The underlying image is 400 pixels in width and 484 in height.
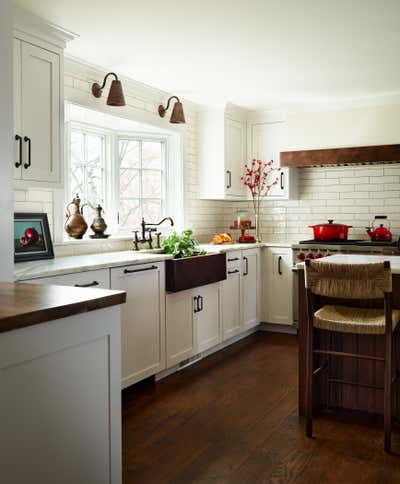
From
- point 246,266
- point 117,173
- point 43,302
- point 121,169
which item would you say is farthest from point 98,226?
point 43,302

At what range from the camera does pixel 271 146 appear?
5.75 meters

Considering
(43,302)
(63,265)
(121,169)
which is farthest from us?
(121,169)

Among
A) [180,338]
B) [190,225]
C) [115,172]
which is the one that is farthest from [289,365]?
[115,172]

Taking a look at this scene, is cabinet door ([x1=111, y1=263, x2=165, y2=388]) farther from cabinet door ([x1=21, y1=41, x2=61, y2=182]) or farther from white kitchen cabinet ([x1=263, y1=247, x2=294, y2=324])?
white kitchen cabinet ([x1=263, y1=247, x2=294, y2=324])

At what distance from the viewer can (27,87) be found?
10.2 feet

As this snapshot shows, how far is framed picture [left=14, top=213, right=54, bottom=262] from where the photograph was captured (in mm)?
3420

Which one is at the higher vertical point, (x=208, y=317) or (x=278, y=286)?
(x=278, y=286)

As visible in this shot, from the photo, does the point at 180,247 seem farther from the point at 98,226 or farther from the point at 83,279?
the point at 83,279

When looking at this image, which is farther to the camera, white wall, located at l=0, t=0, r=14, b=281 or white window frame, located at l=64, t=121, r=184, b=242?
white window frame, located at l=64, t=121, r=184, b=242

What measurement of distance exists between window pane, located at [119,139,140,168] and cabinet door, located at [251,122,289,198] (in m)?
1.47

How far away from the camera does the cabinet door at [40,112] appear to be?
10.2 ft

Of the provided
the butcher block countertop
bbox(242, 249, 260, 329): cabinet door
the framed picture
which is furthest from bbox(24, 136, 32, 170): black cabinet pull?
bbox(242, 249, 260, 329): cabinet door

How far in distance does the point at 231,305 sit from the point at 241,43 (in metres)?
2.38

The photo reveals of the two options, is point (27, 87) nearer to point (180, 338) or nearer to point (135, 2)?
point (135, 2)
